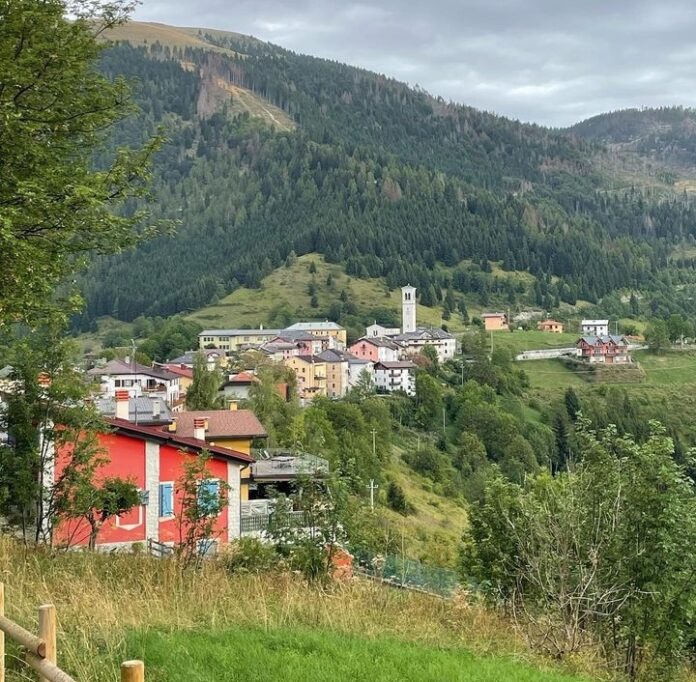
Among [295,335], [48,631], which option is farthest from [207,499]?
[295,335]

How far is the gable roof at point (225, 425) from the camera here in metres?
26.2

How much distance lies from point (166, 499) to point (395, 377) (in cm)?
7788

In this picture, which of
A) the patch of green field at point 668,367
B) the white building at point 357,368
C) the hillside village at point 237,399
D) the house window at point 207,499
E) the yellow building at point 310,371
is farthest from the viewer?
the patch of green field at point 668,367

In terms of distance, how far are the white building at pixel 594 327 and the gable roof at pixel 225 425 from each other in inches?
4643

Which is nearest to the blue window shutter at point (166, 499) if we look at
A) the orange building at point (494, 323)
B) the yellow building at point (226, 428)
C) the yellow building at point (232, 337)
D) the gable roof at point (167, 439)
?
the gable roof at point (167, 439)

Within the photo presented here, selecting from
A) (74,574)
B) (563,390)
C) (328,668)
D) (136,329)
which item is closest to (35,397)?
(74,574)

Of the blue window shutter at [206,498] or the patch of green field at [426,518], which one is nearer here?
the blue window shutter at [206,498]

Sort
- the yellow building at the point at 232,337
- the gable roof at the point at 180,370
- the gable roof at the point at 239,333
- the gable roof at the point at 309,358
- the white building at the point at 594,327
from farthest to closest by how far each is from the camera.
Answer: the white building at the point at 594,327 < the gable roof at the point at 239,333 < the yellow building at the point at 232,337 < the gable roof at the point at 309,358 < the gable roof at the point at 180,370

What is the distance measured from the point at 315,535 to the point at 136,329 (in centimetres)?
13746

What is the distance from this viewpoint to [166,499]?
1923 centimetres

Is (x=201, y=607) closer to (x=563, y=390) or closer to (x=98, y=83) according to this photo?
(x=98, y=83)

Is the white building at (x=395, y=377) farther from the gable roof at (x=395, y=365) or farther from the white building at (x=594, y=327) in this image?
the white building at (x=594, y=327)

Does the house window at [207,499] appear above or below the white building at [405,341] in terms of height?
above

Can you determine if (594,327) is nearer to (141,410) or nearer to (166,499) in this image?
(141,410)
